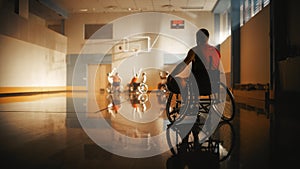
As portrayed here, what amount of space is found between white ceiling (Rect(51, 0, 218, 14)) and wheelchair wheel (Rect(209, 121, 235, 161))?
1086cm

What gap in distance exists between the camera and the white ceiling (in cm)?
1241

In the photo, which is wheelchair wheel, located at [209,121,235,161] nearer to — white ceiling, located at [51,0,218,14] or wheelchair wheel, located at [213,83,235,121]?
wheelchair wheel, located at [213,83,235,121]

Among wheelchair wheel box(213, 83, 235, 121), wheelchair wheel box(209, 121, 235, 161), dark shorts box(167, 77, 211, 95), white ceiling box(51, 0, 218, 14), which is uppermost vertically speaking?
white ceiling box(51, 0, 218, 14)

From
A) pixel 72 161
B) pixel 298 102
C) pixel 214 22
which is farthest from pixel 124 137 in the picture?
pixel 214 22

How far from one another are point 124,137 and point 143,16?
1342cm

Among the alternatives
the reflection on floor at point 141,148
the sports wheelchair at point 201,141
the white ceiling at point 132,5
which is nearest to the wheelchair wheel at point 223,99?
the sports wheelchair at point 201,141

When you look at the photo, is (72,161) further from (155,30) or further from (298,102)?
(155,30)

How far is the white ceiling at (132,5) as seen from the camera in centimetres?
1241

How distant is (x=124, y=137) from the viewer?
73.6 inches

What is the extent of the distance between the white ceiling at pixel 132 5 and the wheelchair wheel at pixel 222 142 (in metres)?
10.9

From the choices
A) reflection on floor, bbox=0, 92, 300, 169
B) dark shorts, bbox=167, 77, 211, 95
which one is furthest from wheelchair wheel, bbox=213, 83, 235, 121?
reflection on floor, bbox=0, 92, 300, 169

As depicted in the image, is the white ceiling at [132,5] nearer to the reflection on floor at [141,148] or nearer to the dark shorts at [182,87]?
the dark shorts at [182,87]

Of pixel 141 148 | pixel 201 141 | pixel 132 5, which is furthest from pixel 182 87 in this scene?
pixel 132 5

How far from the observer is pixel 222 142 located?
170cm
